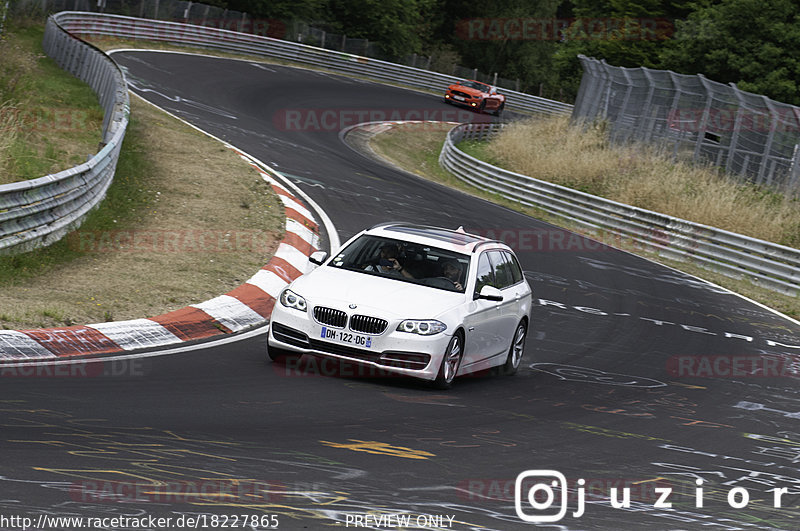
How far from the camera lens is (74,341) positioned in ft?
30.0

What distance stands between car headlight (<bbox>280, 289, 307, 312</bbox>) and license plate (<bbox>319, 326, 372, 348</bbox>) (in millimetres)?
335

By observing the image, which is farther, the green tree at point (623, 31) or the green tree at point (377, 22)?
the green tree at point (377, 22)

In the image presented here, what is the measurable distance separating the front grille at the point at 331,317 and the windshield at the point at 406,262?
105 centimetres

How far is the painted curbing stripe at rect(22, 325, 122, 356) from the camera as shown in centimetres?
889

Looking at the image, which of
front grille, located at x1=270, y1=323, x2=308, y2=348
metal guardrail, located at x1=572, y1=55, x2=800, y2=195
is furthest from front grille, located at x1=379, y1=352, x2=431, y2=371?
metal guardrail, located at x1=572, y1=55, x2=800, y2=195

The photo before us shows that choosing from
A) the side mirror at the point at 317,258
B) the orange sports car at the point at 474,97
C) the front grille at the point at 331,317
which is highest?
the orange sports car at the point at 474,97

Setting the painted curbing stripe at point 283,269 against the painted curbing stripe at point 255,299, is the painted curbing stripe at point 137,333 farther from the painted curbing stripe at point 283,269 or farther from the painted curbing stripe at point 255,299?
the painted curbing stripe at point 283,269

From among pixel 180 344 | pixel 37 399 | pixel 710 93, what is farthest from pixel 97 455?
pixel 710 93

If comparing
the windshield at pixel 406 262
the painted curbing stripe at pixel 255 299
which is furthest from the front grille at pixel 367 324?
the painted curbing stripe at pixel 255 299

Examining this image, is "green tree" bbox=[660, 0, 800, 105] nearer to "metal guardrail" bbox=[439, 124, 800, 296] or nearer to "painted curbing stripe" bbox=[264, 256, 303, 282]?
"metal guardrail" bbox=[439, 124, 800, 296]

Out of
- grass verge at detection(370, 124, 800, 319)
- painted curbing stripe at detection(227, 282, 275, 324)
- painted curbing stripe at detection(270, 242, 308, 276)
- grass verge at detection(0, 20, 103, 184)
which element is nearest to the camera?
painted curbing stripe at detection(227, 282, 275, 324)

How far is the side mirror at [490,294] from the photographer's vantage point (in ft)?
33.9

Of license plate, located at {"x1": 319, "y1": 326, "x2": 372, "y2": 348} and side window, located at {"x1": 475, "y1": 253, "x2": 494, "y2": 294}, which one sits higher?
side window, located at {"x1": 475, "y1": 253, "x2": 494, "y2": 294}

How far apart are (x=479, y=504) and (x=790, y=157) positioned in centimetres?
2593
